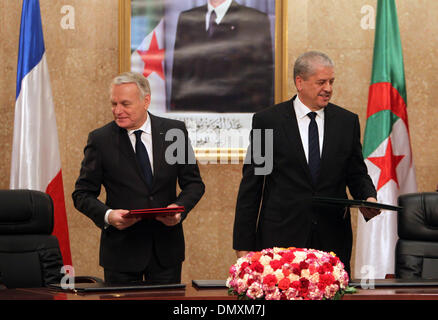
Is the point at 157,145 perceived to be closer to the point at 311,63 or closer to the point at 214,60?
the point at 311,63

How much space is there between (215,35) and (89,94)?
1113mm

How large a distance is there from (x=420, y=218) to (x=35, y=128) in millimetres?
2857

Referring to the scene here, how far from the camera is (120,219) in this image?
311 centimetres

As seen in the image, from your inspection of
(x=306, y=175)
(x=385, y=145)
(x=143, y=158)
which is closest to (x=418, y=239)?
(x=306, y=175)

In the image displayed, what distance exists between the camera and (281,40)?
522 cm

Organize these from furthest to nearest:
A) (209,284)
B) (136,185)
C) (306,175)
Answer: (306,175) → (136,185) → (209,284)

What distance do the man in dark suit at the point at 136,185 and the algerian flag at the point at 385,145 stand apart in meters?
1.96

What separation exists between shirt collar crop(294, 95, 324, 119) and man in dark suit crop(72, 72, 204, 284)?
639mm

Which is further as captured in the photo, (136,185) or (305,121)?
(305,121)

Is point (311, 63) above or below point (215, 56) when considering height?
below

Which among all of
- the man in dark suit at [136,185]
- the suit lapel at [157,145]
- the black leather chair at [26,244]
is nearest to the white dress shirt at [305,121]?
the man in dark suit at [136,185]

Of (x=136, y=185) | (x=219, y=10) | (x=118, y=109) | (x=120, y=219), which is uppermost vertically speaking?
(x=219, y=10)

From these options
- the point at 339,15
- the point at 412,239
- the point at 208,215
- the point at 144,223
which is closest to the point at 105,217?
the point at 144,223

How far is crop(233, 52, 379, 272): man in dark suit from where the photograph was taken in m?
3.46
